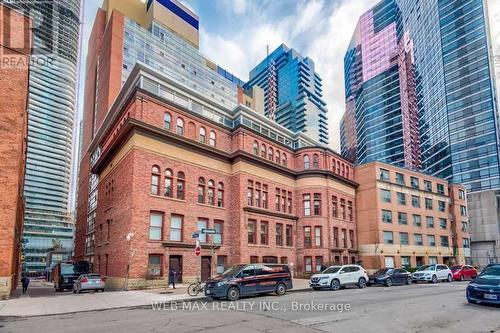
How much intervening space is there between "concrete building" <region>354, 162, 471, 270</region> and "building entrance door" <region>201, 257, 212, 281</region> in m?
22.7

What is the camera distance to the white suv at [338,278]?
23672mm

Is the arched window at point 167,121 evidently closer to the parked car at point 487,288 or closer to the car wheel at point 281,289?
the car wheel at point 281,289

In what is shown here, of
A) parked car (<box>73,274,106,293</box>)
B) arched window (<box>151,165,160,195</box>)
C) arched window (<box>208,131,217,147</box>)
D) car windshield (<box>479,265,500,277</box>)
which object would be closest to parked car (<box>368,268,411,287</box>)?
car windshield (<box>479,265,500,277</box>)

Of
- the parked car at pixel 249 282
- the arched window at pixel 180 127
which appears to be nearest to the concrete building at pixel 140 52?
the arched window at pixel 180 127

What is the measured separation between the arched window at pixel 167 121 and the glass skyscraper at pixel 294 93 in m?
135

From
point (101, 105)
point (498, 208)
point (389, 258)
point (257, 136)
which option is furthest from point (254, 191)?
point (498, 208)

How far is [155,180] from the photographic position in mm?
27328

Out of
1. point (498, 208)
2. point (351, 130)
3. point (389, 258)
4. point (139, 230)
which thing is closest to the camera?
point (139, 230)

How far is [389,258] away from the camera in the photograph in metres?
45.9

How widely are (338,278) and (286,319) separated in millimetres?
13429

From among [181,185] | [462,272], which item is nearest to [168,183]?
[181,185]

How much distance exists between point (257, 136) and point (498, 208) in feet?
203

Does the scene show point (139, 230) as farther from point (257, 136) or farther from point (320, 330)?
point (320, 330)

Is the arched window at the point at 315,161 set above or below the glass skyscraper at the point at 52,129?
below
